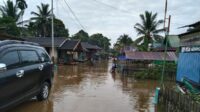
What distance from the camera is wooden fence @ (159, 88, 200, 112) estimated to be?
18.1 feet

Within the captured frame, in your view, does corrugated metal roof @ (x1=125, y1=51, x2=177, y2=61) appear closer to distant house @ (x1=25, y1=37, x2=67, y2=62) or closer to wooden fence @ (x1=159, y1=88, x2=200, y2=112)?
wooden fence @ (x1=159, y1=88, x2=200, y2=112)

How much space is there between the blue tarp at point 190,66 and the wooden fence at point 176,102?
1.09 metres

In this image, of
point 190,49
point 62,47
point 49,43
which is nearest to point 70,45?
point 62,47

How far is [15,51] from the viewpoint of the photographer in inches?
256

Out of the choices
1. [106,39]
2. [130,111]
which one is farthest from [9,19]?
[106,39]

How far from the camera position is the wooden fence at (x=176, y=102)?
5.52 metres

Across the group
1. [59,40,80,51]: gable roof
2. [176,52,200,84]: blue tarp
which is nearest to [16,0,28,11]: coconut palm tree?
[59,40,80,51]: gable roof

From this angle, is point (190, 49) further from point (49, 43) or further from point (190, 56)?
point (49, 43)

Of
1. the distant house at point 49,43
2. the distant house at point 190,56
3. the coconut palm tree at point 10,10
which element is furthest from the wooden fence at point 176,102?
the coconut palm tree at point 10,10

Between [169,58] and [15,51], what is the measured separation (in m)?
19.0

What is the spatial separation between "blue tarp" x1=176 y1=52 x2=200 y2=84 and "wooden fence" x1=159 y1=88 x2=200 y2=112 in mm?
1093

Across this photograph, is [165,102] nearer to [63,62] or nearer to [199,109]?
[199,109]

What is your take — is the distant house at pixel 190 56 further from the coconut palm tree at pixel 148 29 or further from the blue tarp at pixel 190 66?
the coconut palm tree at pixel 148 29

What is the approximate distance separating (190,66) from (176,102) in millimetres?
2425
